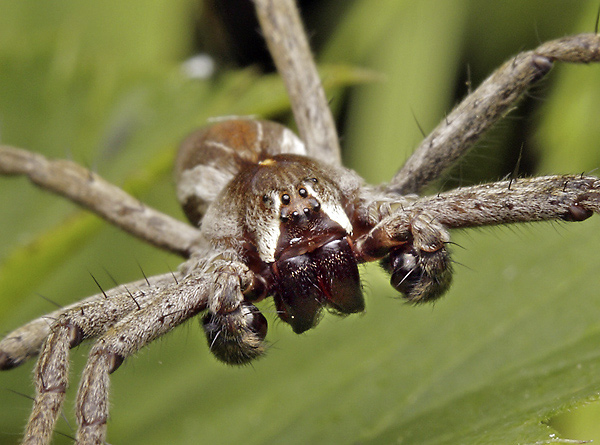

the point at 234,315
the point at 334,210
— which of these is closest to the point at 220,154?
the point at 334,210

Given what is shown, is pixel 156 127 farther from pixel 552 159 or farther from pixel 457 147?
pixel 552 159

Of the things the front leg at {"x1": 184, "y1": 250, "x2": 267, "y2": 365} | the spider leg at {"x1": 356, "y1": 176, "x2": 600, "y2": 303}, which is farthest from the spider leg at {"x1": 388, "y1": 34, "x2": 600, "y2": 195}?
the front leg at {"x1": 184, "y1": 250, "x2": 267, "y2": 365}

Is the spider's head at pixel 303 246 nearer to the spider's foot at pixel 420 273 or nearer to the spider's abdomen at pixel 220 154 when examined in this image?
the spider's foot at pixel 420 273

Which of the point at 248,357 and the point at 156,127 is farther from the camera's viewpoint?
the point at 156,127

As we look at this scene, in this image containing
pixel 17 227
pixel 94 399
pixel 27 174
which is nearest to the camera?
pixel 94 399

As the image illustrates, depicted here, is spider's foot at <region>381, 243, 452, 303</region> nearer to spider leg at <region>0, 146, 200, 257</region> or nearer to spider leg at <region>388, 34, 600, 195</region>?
spider leg at <region>388, 34, 600, 195</region>

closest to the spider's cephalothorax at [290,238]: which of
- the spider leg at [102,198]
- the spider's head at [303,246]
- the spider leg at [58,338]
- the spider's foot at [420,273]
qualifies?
the spider's head at [303,246]

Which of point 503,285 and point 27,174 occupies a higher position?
point 27,174

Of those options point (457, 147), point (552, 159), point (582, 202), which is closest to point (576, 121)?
point (552, 159)
